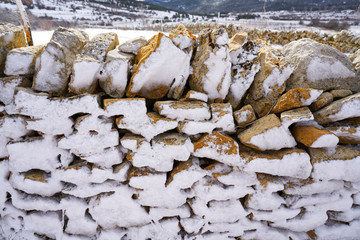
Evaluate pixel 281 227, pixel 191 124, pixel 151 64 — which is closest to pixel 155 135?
pixel 191 124

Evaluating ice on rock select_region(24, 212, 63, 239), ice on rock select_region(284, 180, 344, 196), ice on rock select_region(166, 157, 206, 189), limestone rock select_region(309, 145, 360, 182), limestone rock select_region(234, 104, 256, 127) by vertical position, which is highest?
limestone rock select_region(234, 104, 256, 127)

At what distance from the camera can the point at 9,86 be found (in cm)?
183

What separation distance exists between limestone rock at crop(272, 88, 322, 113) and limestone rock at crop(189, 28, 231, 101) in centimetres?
49

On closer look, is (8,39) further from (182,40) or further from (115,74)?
(182,40)

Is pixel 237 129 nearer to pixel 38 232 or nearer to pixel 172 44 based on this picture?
pixel 172 44

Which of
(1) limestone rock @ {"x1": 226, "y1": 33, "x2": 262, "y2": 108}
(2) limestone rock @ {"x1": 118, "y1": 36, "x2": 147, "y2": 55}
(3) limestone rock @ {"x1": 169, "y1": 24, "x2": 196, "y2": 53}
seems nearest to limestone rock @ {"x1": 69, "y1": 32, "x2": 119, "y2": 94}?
(2) limestone rock @ {"x1": 118, "y1": 36, "x2": 147, "y2": 55}

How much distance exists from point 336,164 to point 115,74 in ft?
6.65

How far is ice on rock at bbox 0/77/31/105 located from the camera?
183 cm

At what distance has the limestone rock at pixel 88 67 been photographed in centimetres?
170

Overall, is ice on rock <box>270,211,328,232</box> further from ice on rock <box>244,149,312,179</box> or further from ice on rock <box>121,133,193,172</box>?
ice on rock <box>121,133,193,172</box>

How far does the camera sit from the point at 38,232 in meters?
2.11

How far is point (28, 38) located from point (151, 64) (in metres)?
1.54

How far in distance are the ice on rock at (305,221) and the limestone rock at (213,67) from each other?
1373 millimetres

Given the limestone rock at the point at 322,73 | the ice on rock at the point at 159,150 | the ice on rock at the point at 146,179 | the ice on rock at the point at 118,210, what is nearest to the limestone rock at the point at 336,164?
the limestone rock at the point at 322,73
